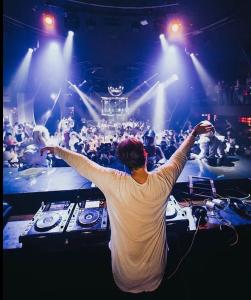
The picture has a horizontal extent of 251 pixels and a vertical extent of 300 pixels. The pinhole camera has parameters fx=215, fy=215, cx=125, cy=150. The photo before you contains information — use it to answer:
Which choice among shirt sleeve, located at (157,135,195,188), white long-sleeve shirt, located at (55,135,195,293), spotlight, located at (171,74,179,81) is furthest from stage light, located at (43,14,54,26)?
spotlight, located at (171,74,179,81)

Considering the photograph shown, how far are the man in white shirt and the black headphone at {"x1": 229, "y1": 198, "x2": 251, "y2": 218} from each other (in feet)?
5.68

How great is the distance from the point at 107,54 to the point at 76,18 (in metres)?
4.31

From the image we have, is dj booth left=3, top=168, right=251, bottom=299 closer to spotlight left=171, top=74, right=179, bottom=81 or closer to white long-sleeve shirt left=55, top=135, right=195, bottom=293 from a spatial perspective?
white long-sleeve shirt left=55, top=135, right=195, bottom=293

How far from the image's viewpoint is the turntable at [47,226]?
220 centimetres

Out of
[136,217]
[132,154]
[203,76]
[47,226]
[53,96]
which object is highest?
Answer: [203,76]

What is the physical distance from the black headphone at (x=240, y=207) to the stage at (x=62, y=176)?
80 cm

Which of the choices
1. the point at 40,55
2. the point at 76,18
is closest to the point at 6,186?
the point at 76,18

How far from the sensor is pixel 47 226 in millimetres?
2289

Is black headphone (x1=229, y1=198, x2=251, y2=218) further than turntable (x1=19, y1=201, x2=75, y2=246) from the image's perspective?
Yes

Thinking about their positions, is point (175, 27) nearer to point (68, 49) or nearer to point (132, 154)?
point (68, 49)

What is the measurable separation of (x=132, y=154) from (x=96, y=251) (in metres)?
1.46

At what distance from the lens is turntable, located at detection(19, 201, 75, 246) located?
220 centimetres

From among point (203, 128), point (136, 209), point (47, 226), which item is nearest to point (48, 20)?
point (47, 226)

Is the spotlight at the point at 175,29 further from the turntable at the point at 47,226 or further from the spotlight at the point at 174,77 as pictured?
the spotlight at the point at 174,77
